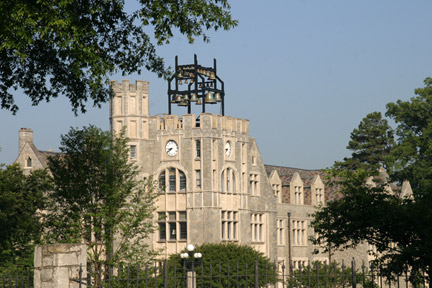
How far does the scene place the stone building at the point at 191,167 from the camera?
198 ft

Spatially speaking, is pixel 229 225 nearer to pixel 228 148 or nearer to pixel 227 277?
pixel 228 148

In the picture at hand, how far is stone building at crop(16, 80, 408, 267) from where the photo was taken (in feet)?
198

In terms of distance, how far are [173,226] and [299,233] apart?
47.8ft

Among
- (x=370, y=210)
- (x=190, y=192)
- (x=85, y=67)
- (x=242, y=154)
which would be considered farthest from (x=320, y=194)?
(x=85, y=67)

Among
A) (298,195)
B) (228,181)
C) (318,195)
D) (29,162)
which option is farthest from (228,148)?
(318,195)

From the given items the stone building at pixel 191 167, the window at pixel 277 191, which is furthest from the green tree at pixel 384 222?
the window at pixel 277 191

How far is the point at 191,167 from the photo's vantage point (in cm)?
6078

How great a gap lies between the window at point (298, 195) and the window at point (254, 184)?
22.7 feet

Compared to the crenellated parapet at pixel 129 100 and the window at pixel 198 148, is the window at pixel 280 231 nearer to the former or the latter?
the window at pixel 198 148

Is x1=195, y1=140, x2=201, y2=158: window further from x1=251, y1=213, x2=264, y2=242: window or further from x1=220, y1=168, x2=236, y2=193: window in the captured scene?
x1=251, y1=213, x2=264, y2=242: window

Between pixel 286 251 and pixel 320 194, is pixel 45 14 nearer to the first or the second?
pixel 286 251

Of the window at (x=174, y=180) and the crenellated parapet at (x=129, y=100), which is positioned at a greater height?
the crenellated parapet at (x=129, y=100)

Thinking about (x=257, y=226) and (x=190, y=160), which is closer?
(x=190, y=160)

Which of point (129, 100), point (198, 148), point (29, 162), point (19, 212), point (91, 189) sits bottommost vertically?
point (19, 212)
